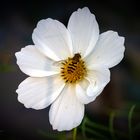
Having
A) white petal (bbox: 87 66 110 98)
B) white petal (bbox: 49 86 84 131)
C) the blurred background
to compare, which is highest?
white petal (bbox: 87 66 110 98)

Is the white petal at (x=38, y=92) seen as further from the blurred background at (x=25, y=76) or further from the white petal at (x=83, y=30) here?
the blurred background at (x=25, y=76)

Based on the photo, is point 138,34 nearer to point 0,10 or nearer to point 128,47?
point 128,47

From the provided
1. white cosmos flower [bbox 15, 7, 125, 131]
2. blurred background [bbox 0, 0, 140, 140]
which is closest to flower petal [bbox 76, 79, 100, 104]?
white cosmos flower [bbox 15, 7, 125, 131]

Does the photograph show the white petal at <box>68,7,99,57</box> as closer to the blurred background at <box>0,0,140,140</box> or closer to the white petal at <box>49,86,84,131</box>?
the white petal at <box>49,86,84,131</box>

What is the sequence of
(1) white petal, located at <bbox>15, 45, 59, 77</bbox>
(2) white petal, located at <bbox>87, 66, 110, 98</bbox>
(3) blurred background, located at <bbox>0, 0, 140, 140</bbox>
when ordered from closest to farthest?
(2) white petal, located at <bbox>87, 66, 110, 98</bbox> → (1) white petal, located at <bbox>15, 45, 59, 77</bbox> → (3) blurred background, located at <bbox>0, 0, 140, 140</bbox>

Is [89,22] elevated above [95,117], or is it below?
above

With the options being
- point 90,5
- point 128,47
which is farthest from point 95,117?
point 90,5
